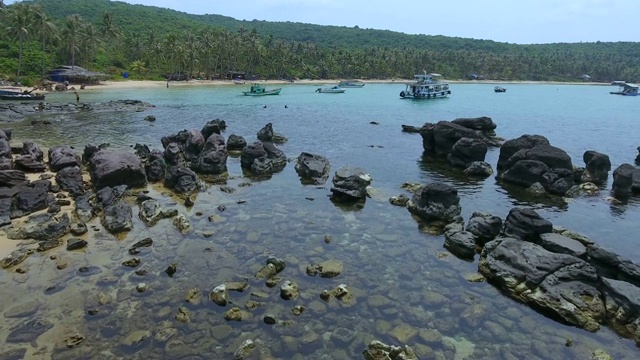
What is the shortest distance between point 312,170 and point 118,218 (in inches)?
645

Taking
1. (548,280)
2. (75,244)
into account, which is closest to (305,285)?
(548,280)

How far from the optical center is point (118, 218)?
2412 cm

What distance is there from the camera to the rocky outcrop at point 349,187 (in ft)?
99.3

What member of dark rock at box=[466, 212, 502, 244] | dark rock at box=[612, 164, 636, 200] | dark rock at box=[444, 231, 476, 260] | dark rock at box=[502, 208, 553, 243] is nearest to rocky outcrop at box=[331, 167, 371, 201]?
dark rock at box=[444, 231, 476, 260]

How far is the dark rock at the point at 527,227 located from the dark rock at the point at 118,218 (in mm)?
21383

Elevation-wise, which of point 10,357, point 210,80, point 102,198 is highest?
point 210,80

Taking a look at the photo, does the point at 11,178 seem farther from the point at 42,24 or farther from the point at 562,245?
the point at 42,24

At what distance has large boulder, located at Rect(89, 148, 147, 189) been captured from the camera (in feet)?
98.9

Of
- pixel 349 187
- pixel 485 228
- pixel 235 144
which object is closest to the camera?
pixel 485 228

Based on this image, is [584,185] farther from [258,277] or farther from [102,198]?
[102,198]

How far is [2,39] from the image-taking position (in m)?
126

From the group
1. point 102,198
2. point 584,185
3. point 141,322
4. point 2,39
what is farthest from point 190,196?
point 2,39

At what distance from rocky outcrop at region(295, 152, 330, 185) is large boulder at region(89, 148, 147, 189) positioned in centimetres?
1274

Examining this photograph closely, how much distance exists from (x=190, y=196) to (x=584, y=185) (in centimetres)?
3195
